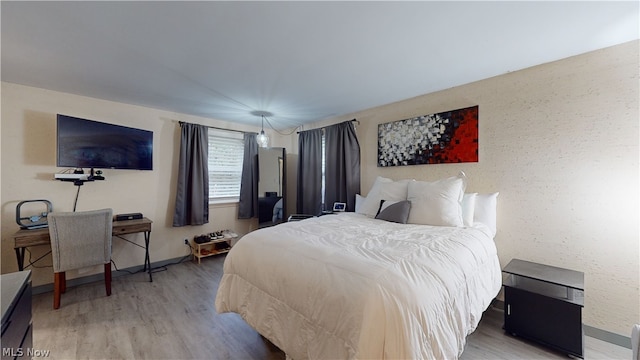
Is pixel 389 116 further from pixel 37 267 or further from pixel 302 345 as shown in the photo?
pixel 37 267

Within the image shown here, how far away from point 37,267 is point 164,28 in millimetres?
3075

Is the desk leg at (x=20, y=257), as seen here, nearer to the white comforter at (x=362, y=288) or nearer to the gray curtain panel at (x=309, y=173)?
the white comforter at (x=362, y=288)

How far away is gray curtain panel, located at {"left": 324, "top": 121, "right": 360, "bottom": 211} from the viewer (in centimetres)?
349

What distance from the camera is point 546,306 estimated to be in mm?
1741

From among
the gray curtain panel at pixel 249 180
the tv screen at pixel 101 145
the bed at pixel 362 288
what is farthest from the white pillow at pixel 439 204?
the tv screen at pixel 101 145

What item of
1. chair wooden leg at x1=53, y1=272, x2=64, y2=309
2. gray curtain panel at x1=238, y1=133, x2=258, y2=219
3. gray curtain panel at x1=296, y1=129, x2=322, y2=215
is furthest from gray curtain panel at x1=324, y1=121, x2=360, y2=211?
chair wooden leg at x1=53, y1=272, x2=64, y2=309

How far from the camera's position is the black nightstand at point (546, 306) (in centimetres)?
163

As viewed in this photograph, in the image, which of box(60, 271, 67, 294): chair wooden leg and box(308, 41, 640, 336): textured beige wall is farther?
box(60, 271, 67, 294): chair wooden leg

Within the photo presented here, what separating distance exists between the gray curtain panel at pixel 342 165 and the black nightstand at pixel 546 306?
1996 mm

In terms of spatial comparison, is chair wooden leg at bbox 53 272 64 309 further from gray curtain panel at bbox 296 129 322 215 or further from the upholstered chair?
gray curtain panel at bbox 296 129 322 215

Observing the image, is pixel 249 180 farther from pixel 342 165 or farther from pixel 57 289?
pixel 57 289

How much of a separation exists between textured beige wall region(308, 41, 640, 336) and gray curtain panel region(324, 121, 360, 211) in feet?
4.86

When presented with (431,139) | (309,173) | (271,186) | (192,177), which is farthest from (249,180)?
(431,139)

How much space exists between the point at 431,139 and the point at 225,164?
3325 mm
